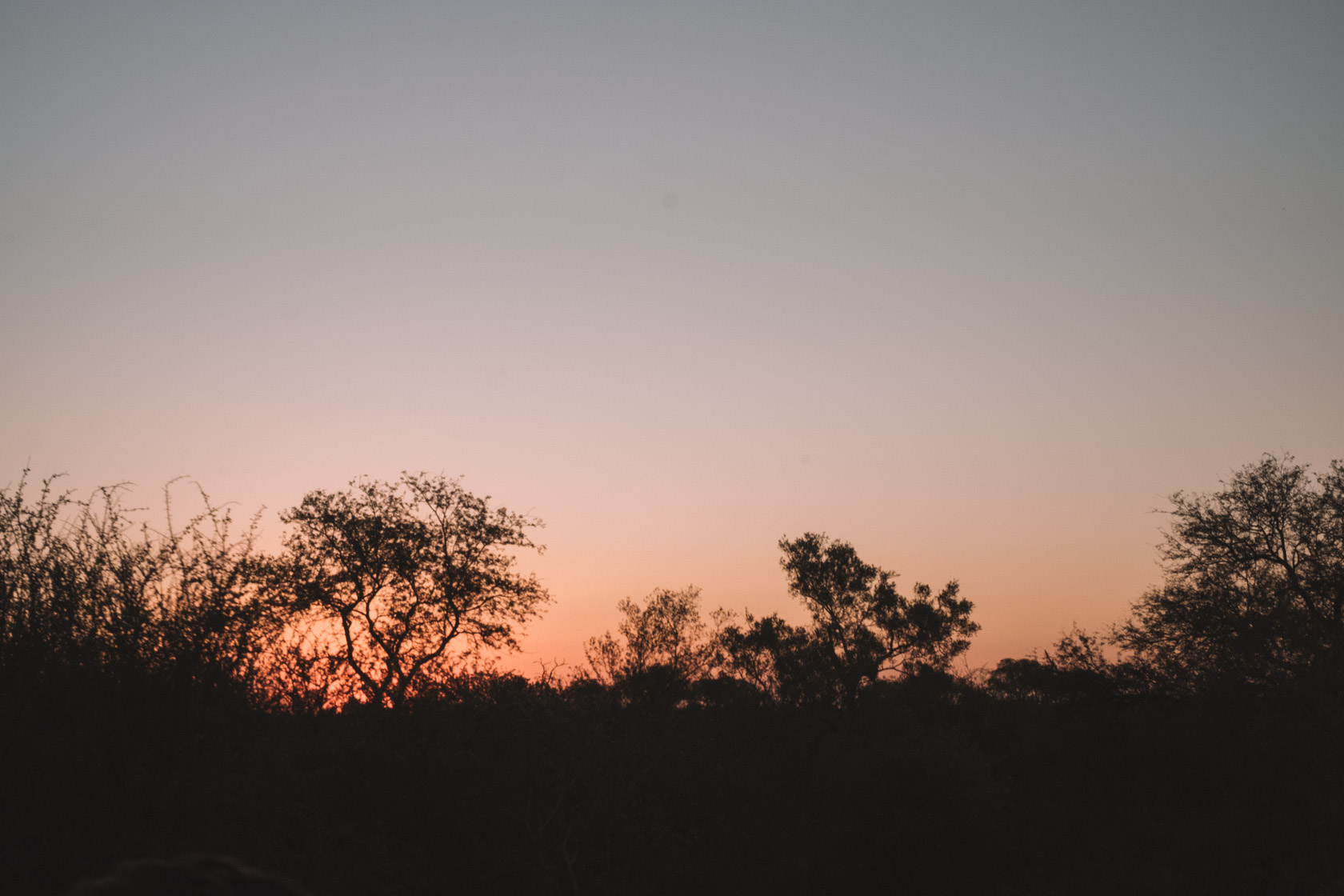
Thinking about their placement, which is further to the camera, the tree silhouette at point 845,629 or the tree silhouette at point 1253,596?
the tree silhouette at point 845,629

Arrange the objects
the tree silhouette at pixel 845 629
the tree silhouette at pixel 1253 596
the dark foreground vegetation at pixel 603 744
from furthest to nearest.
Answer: the tree silhouette at pixel 845 629
the tree silhouette at pixel 1253 596
the dark foreground vegetation at pixel 603 744

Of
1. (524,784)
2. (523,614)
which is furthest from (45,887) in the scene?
(523,614)

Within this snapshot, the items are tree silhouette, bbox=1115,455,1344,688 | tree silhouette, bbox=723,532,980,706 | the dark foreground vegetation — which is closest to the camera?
the dark foreground vegetation

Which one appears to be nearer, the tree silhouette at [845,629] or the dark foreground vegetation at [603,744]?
the dark foreground vegetation at [603,744]

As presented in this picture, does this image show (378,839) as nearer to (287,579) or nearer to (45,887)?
(45,887)

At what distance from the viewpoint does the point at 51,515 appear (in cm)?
1477

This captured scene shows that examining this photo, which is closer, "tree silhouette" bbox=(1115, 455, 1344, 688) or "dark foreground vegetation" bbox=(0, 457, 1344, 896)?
"dark foreground vegetation" bbox=(0, 457, 1344, 896)

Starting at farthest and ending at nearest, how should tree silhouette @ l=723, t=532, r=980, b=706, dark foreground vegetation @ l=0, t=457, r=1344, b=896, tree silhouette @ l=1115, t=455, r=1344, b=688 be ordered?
tree silhouette @ l=723, t=532, r=980, b=706 < tree silhouette @ l=1115, t=455, r=1344, b=688 < dark foreground vegetation @ l=0, t=457, r=1344, b=896

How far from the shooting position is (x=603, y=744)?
26234 millimetres

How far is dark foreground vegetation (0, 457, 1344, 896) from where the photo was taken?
1429 cm

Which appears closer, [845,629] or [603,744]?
[603,744]

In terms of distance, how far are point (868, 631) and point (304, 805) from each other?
143 feet

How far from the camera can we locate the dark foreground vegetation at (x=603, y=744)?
1429 centimetres

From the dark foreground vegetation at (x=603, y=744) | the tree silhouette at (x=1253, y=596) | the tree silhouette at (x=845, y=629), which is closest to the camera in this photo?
the dark foreground vegetation at (x=603, y=744)
